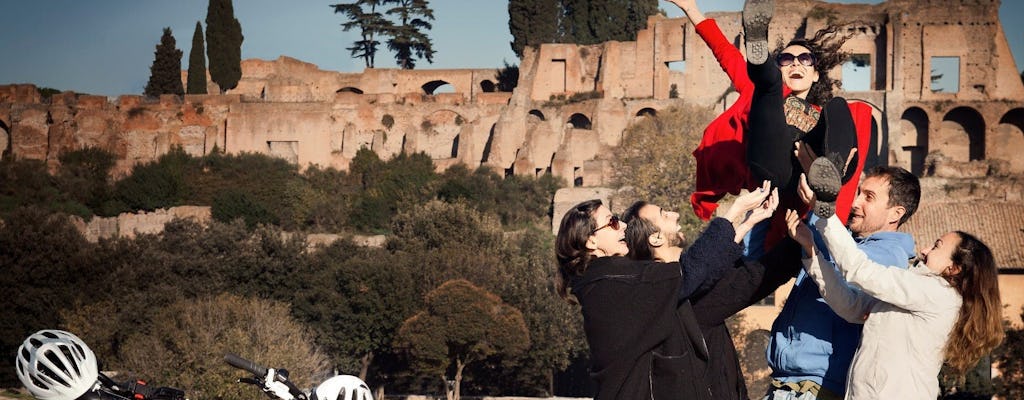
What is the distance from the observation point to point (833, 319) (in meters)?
5.61

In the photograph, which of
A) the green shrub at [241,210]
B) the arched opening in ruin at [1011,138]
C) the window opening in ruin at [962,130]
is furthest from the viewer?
the window opening in ruin at [962,130]

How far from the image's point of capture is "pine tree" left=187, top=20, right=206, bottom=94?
177ft

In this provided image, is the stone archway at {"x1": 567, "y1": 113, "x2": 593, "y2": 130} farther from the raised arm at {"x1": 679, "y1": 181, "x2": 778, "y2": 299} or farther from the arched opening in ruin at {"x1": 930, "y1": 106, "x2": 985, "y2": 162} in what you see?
the raised arm at {"x1": 679, "y1": 181, "x2": 778, "y2": 299}

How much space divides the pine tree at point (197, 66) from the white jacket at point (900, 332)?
5096cm

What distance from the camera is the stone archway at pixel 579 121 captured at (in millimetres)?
50344

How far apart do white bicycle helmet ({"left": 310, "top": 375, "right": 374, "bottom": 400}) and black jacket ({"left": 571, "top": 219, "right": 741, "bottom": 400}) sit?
1225mm

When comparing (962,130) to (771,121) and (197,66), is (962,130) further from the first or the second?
(771,121)

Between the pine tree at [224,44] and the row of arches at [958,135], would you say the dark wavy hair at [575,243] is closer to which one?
the row of arches at [958,135]

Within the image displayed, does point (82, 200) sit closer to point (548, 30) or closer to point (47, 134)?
point (47, 134)

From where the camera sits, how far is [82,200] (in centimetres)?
4634

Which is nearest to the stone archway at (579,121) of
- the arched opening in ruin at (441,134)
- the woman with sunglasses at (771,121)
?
the arched opening in ruin at (441,134)

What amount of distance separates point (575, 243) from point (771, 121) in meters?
0.92

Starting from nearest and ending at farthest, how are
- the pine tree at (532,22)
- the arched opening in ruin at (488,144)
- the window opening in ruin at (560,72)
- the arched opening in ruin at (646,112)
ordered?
the arched opening in ruin at (488,144) < the arched opening in ruin at (646,112) < the window opening in ruin at (560,72) < the pine tree at (532,22)

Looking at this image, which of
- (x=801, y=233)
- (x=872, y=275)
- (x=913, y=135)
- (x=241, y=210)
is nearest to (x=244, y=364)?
(x=801, y=233)
